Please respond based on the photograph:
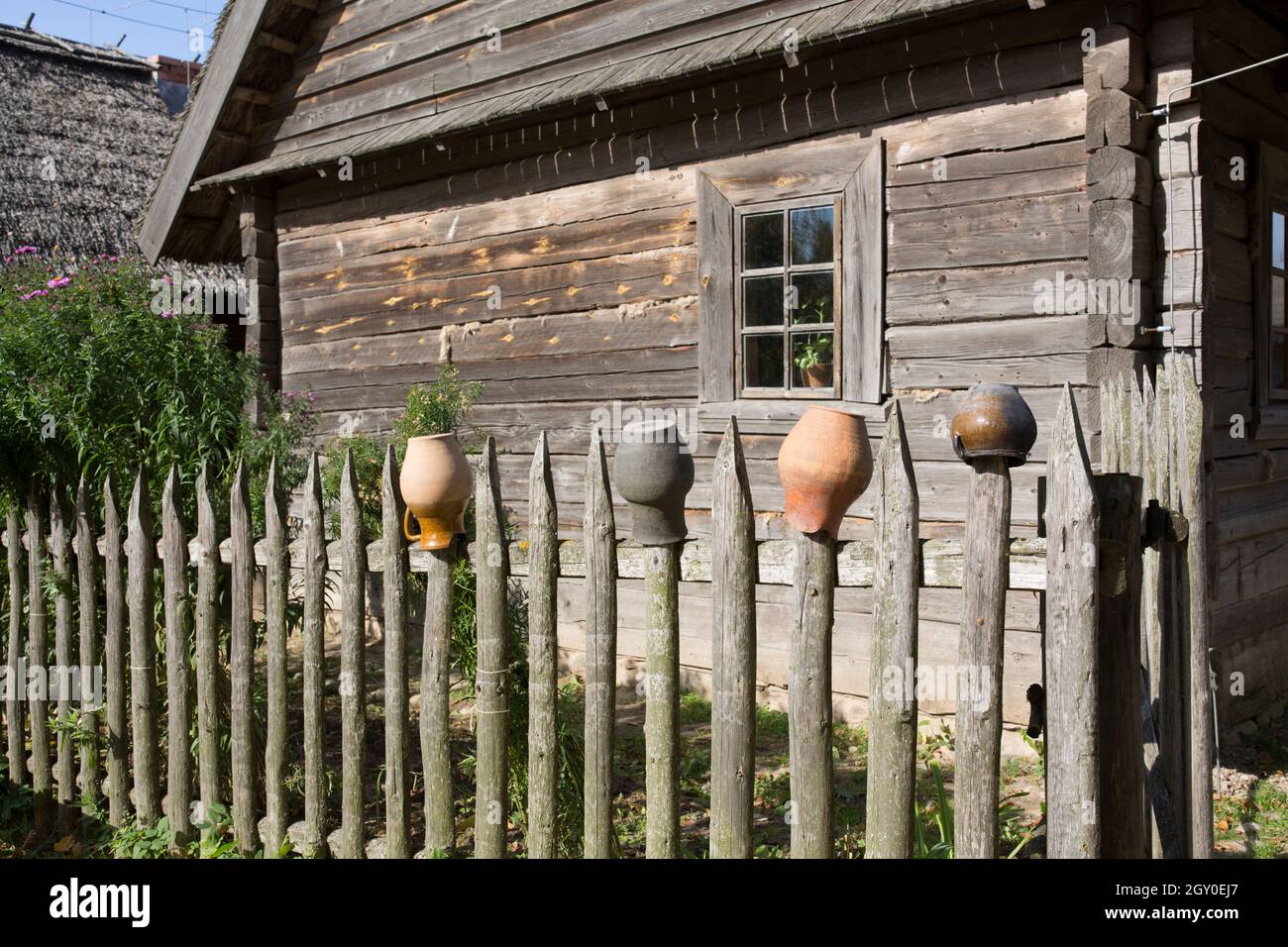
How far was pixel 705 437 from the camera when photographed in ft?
20.7

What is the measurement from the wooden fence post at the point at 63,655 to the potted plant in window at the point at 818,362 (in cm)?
367

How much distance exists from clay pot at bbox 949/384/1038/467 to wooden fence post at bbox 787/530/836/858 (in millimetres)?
366

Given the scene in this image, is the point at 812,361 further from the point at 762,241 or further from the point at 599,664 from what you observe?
the point at 599,664

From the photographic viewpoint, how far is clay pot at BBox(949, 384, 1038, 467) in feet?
7.11

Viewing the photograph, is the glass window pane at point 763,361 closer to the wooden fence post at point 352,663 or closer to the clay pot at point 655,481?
the wooden fence post at point 352,663

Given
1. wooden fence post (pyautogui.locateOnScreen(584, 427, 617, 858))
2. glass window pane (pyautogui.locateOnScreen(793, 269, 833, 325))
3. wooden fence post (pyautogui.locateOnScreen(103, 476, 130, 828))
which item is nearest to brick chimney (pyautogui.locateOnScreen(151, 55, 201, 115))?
glass window pane (pyautogui.locateOnScreen(793, 269, 833, 325))

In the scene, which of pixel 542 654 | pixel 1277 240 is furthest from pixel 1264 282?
pixel 542 654

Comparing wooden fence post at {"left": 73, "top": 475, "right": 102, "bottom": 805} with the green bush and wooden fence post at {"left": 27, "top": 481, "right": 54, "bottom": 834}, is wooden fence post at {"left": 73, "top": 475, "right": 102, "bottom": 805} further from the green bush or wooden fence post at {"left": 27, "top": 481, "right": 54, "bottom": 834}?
the green bush

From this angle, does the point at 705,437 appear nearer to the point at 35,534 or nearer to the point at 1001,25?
the point at 1001,25

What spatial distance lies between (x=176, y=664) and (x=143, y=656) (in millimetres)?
226

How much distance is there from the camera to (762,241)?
6121mm

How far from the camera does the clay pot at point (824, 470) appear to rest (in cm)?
233

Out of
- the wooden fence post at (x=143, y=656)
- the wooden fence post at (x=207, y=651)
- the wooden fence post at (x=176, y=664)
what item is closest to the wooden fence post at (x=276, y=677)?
the wooden fence post at (x=207, y=651)
